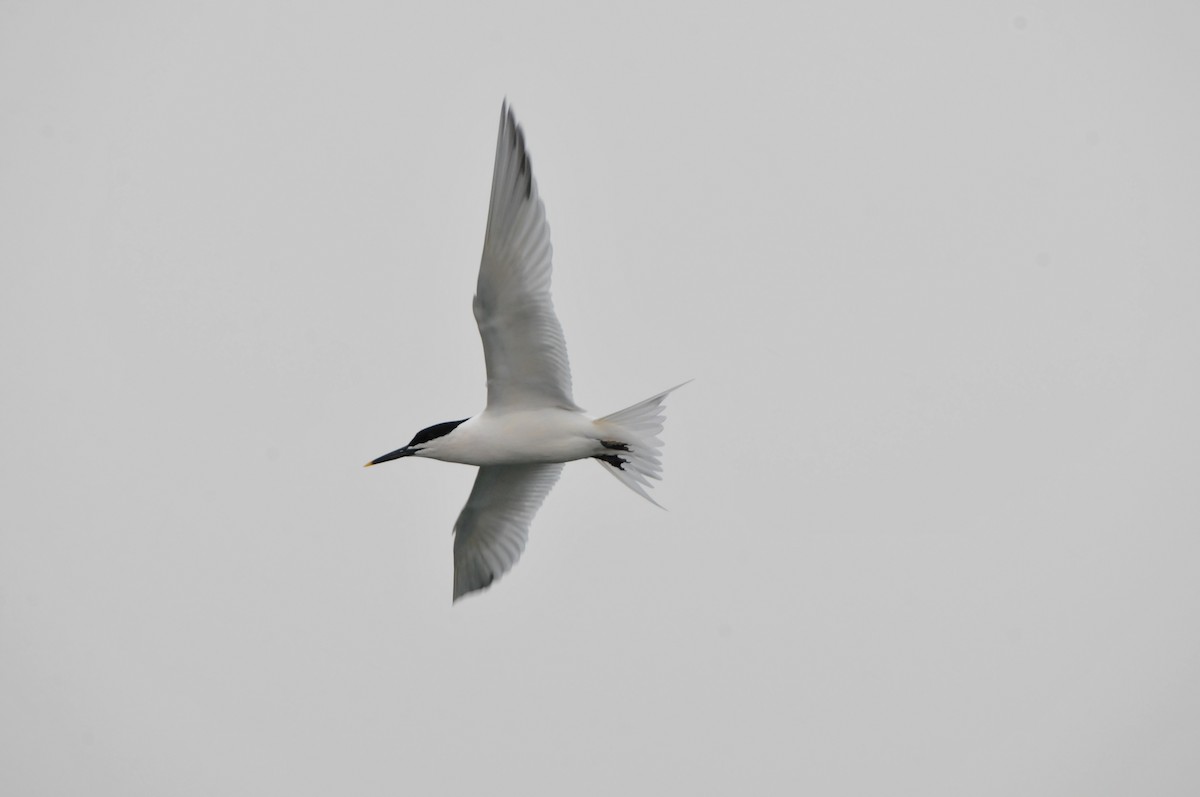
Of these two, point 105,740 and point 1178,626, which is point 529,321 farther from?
point 105,740

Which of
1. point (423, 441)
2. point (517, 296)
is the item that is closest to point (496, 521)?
point (423, 441)

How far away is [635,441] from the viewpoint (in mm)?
9148

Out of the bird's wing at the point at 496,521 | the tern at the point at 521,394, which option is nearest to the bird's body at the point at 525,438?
the tern at the point at 521,394

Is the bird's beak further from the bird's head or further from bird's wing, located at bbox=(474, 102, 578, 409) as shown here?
bird's wing, located at bbox=(474, 102, 578, 409)

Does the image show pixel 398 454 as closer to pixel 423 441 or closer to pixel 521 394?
pixel 423 441

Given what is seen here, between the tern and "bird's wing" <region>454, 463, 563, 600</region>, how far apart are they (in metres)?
0.02

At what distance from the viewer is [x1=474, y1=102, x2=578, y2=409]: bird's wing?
27.3 feet

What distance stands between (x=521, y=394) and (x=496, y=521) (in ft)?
5.11

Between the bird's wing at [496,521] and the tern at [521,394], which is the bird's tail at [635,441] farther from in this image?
the bird's wing at [496,521]

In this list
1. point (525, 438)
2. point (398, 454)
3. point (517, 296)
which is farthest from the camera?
point (398, 454)

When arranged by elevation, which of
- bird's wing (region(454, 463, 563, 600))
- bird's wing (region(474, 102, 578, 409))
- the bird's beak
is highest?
bird's wing (region(474, 102, 578, 409))

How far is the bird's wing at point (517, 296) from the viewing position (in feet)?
27.3

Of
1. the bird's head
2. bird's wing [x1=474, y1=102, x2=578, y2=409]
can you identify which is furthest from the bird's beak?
bird's wing [x1=474, y1=102, x2=578, y2=409]

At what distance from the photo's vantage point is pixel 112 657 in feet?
457
